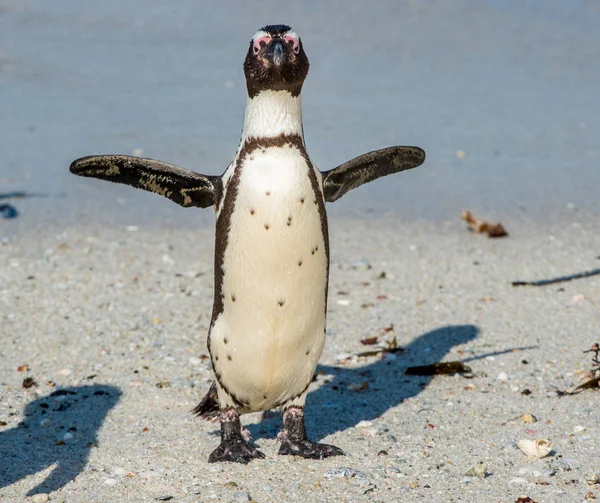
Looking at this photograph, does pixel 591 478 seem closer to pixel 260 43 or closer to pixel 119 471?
pixel 119 471

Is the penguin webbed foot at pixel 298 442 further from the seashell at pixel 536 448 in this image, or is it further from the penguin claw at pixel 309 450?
the seashell at pixel 536 448

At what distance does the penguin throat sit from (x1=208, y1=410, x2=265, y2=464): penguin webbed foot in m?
1.29

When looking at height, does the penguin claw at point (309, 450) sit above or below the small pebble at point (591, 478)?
below

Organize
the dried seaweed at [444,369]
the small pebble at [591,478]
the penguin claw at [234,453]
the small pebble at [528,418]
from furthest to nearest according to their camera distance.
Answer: the dried seaweed at [444,369] < the small pebble at [528,418] < the penguin claw at [234,453] < the small pebble at [591,478]

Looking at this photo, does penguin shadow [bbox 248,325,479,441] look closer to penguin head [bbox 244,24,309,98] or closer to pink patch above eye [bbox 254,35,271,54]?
penguin head [bbox 244,24,309,98]

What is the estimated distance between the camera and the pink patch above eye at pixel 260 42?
4719mm

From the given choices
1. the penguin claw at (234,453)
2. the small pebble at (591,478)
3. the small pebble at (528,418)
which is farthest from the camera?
the small pebble at (528,418)

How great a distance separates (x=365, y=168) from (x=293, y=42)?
75cm

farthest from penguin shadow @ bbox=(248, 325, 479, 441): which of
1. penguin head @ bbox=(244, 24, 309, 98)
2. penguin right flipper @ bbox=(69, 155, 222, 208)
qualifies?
penguin head @ bbox=(244, 24, 309, 98)

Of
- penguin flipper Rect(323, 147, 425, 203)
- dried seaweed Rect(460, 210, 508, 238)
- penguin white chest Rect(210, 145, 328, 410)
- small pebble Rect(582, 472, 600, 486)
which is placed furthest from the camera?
dried seaweed Rect(460, 210, 508, 238)

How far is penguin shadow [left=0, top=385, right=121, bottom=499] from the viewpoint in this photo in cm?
486

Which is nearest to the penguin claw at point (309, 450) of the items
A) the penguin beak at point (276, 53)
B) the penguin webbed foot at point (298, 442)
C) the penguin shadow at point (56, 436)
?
the penguin webbed foot at point (298, 442)

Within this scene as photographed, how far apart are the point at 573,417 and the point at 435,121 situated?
7000 millimetres

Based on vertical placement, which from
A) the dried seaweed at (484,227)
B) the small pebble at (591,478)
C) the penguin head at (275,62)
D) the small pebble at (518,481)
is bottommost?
the dried seaweed at (484,227)
